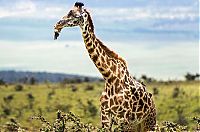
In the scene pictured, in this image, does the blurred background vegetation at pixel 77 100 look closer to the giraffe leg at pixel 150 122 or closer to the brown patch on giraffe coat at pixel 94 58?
the giraffe leg at pixel 150 122

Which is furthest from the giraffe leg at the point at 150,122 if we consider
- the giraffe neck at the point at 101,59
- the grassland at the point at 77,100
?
the grassland at the point at 77,100

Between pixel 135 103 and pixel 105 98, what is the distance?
0.41m

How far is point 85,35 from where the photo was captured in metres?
10.1

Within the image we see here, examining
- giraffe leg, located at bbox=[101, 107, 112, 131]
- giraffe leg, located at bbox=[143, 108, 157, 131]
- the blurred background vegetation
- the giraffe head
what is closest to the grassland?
the blurred background vegetation

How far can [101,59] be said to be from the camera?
1025 cm

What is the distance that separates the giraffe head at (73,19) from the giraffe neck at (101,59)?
0.61 feet

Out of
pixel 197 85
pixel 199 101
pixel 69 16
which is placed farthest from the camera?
pixel 197 85

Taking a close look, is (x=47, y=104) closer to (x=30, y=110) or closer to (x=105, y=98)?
(x=30, y=110)

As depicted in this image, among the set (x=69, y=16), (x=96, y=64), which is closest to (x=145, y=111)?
(x=96, y=64)

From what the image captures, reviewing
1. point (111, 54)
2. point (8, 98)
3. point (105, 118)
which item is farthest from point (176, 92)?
point (105, 118)

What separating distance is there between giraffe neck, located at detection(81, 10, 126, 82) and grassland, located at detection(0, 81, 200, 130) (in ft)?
92.1

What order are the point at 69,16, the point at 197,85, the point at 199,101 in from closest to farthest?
the point at 69,16 → the point at 199,101 → the point at 197,85

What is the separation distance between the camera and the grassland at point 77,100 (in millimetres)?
40594

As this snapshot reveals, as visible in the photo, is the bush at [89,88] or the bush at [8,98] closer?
the bush at [8,98]
